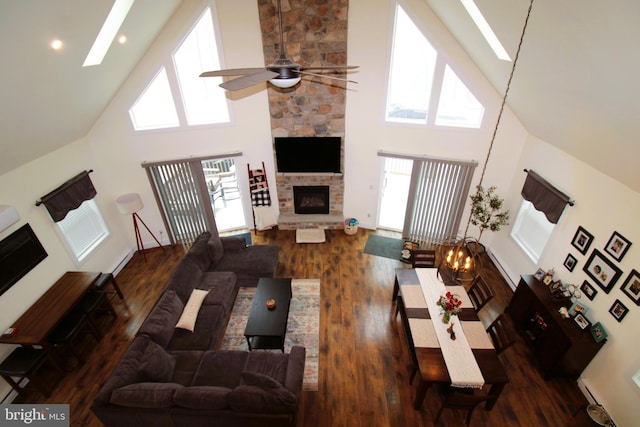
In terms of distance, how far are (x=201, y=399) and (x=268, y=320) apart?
1562 millimetres

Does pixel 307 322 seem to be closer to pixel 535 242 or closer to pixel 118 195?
pixel 535 242

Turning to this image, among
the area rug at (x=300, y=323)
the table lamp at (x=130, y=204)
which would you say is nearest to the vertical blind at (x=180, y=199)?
the table lamp at (x=130, y=204)

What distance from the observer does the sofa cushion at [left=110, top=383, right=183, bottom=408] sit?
359 centimetres

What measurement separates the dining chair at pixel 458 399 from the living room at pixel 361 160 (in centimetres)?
187

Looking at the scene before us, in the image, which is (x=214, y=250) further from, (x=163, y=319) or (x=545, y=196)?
(x=545, y=196)

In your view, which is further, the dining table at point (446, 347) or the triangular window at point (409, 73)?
the triangular window at point (409, 73)

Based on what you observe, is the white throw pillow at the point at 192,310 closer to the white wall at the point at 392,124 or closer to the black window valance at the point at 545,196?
the white wall at the point at 392,124

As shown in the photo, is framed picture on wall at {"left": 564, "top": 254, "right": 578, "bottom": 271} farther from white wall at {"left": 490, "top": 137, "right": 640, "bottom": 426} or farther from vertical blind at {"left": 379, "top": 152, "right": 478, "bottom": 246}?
vertical blind at {"left": 379, "top": 152, "right": 478, "bottom": 246}

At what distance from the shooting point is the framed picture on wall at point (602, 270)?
4.09 metres

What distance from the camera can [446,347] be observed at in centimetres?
410

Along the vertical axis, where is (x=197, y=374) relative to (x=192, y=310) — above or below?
below

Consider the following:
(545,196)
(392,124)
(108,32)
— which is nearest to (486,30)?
(392,124)

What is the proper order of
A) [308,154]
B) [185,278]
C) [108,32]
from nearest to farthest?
[108,32] < [185,278] < [308,154]

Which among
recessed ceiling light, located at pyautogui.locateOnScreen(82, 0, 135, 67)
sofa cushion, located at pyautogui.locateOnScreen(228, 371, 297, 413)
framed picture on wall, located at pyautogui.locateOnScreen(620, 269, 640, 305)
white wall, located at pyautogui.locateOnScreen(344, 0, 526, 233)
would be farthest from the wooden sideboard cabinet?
recessed ceiling light, located at pyautogui.locateOnScreen(82, 0, 135, 67)
